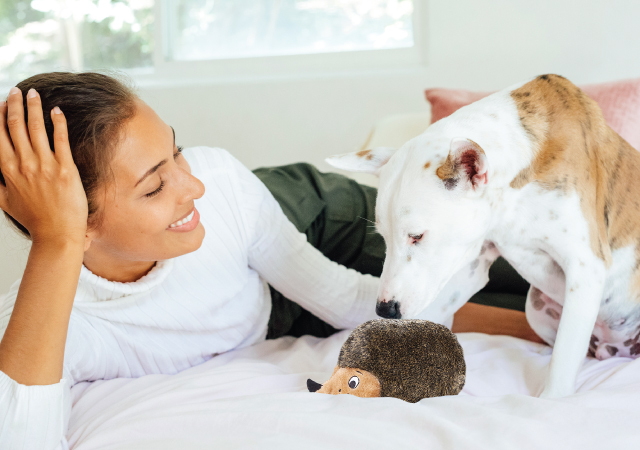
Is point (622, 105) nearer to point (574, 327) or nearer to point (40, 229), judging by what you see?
point (574, 327)

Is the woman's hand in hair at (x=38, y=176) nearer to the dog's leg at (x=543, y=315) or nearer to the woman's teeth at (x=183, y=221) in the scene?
the woman's teeth at (x=183, y=221)

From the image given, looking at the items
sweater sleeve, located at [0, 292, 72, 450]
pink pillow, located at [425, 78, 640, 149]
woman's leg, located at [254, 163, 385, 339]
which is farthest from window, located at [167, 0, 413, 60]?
sweater sleeve, located at [0, 292, 72, 450]

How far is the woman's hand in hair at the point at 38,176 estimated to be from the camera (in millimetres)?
929

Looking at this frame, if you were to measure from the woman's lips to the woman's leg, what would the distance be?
51cm

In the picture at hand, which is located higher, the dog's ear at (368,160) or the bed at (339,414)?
the dog's ear at (368,160)

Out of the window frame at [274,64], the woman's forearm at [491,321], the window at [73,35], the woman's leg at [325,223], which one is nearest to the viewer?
the woman's forearm at [491,321]

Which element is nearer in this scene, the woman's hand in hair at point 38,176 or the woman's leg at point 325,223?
the woman's hand in hair at point 38,176

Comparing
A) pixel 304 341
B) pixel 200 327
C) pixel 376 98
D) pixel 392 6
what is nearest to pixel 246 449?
pixel 200 327

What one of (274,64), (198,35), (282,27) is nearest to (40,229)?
(274,64)

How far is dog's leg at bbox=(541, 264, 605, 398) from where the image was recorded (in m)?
1.13

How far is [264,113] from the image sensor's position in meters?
3.17

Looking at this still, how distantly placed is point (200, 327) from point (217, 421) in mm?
495

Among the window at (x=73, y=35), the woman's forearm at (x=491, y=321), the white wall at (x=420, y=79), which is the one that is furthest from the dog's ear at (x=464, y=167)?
the window at (x=73, y=35)

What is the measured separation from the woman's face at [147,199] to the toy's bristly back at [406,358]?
40cm
